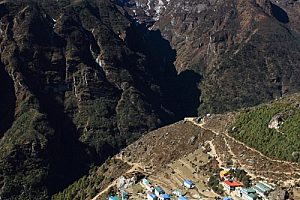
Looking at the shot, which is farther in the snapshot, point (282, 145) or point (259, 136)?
point (259, 136)

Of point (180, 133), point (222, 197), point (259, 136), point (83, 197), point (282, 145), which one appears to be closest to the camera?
point (222, 197)

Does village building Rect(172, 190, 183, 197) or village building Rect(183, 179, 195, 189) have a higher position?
village building Rect(183, 179, 195, 189)

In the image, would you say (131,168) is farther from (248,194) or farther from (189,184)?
(248,194)

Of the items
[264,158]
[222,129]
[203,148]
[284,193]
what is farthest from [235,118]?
[284,193]

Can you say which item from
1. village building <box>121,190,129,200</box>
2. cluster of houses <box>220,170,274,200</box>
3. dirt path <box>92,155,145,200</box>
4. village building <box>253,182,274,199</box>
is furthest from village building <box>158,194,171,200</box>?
dirt path <box>92,155,145,200</box>

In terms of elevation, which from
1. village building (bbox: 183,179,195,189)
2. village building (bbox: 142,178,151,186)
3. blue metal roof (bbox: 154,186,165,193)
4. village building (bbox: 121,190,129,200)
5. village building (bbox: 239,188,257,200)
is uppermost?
village building (bbox: 142,178,151,186)

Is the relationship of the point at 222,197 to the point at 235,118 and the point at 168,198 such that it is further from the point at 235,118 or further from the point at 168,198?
the point at 235,118

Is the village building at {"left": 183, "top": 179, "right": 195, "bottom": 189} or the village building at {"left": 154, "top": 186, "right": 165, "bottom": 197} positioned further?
the village building at {"left": 183, "top": 179, "right": 195, "bottom": 189}

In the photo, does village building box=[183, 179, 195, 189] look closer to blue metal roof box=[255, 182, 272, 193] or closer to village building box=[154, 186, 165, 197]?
village building box=[154, 186, 165, 197]
